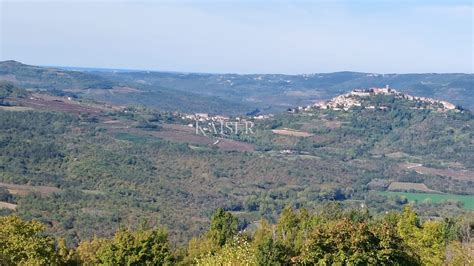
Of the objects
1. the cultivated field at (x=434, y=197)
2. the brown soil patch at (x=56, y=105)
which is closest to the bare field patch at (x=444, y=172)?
the cultivated field at (x=434, y=197)

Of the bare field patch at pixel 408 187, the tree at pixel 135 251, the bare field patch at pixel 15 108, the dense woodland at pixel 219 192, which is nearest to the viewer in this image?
the dense woodland at pixel 219 192

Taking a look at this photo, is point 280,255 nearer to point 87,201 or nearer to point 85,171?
point 87,201

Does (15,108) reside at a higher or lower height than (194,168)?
higher

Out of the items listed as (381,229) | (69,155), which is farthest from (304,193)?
(381,229)

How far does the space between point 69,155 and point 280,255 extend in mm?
105062

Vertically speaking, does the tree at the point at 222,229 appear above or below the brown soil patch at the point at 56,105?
above

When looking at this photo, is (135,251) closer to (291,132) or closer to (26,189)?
(26,189)

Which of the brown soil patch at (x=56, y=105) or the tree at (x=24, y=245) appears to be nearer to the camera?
the tree at (x=24, y=245)

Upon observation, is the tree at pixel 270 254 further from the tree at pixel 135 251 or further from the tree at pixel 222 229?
the tree at pixel 222 229

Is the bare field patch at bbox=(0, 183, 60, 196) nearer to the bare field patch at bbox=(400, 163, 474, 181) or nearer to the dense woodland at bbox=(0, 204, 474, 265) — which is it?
the dense woodland at bbox=(0, 204, 474, 265)

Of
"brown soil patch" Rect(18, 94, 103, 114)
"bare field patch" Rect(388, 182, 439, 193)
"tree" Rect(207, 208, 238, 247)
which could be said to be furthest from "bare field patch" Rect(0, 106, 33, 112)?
"tree" Rect(207, 208, 238, 247)

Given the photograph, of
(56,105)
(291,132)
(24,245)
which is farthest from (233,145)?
(24,245)

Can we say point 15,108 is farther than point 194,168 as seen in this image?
Yes

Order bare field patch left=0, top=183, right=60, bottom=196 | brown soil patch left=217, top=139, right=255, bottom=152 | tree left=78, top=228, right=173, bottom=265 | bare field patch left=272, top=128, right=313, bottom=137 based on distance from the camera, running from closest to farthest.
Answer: tree left=78, top=228, right=173, bottom=265
bare field patch left=0, top=183, right=60, bottom=196
brown soil patch left=217, top=139, right=255, bottom=152
bare field patch left=272, top=128, right=313, bottom=137
